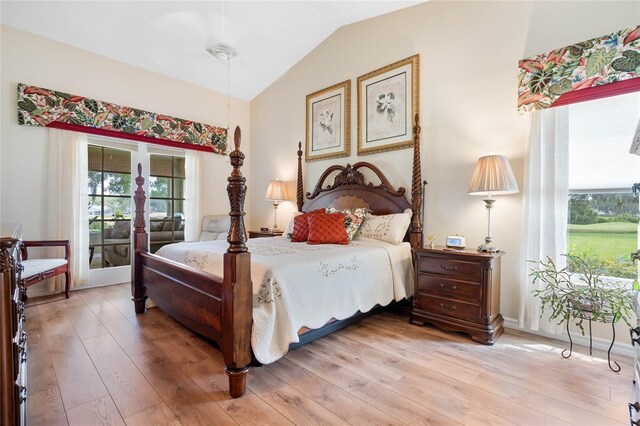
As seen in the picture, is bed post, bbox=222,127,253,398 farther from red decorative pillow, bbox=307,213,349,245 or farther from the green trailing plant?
the green trailing plant

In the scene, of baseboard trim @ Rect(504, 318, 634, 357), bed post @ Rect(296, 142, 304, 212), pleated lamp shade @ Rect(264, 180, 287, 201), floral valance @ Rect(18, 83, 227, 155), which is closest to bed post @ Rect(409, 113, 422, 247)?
baseboard trim @ Rect(504, 318, 634, 357)

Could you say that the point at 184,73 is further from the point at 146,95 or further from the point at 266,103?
the point at 266,103

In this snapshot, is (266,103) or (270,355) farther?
(266,103)

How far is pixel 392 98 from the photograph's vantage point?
332 cm

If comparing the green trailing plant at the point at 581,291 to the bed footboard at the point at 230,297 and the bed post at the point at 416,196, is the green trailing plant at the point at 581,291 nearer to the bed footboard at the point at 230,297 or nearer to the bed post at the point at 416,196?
the bed post at the point at 416,196

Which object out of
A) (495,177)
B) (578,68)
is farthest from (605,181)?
(578,68)

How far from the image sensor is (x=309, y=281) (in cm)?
196

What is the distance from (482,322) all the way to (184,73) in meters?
4.80

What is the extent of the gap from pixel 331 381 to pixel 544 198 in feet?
7.09

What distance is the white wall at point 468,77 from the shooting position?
2.37m

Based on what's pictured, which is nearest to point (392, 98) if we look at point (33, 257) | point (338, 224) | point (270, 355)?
point (338, 224)

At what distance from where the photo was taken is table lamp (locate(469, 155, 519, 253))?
2.31 meters

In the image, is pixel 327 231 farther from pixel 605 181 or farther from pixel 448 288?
pixel 605 181

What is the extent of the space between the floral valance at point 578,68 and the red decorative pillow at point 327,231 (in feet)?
6.07
